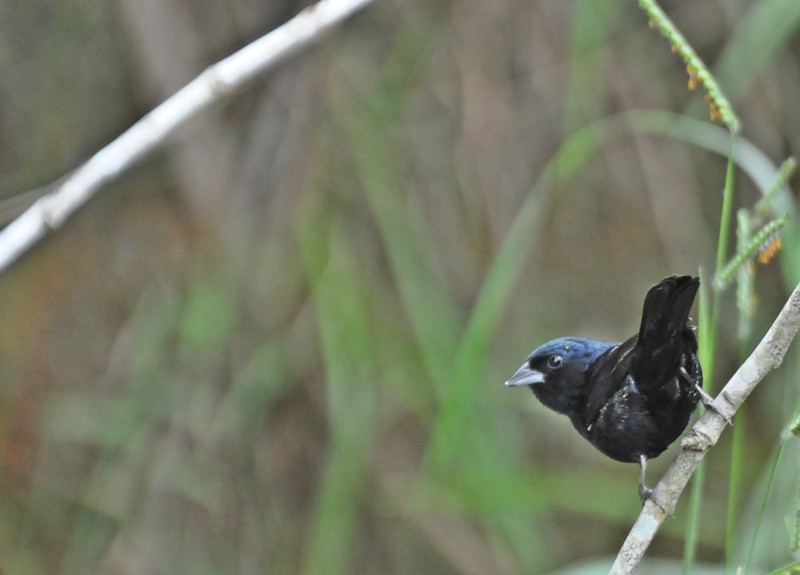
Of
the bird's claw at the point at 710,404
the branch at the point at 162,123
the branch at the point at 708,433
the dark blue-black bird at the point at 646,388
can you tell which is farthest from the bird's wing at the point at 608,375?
the branch at the point at 162,123

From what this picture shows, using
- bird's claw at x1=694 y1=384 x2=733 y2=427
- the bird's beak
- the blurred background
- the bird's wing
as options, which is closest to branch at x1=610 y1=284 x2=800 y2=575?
bird's claw at x1=694 y1=384 x2=733 y2=427

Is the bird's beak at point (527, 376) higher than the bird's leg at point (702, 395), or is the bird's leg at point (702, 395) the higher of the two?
the bird's beak at point (527, 376)

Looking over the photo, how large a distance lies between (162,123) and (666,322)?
3.72ft

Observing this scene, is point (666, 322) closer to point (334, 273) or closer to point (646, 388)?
point (646, 388)

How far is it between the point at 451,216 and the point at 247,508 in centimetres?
129

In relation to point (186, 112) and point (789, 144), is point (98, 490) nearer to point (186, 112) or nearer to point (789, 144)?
point (186, 112)

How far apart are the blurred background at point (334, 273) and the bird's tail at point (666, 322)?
1.49m

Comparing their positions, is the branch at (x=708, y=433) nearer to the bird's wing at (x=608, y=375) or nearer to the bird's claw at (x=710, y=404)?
the bird's claw at (x=710, y=404)

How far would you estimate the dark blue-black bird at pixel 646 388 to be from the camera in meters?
1.40

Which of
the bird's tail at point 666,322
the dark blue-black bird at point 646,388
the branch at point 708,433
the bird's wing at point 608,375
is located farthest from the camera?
the bird's wing at point 608,375

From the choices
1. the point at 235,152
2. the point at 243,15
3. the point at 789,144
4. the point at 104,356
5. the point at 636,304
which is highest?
the point at 243,15

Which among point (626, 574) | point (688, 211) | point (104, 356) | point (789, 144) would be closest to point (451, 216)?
point (688, 211)

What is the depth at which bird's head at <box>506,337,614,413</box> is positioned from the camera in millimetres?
1845

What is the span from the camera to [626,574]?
3.46 ft
